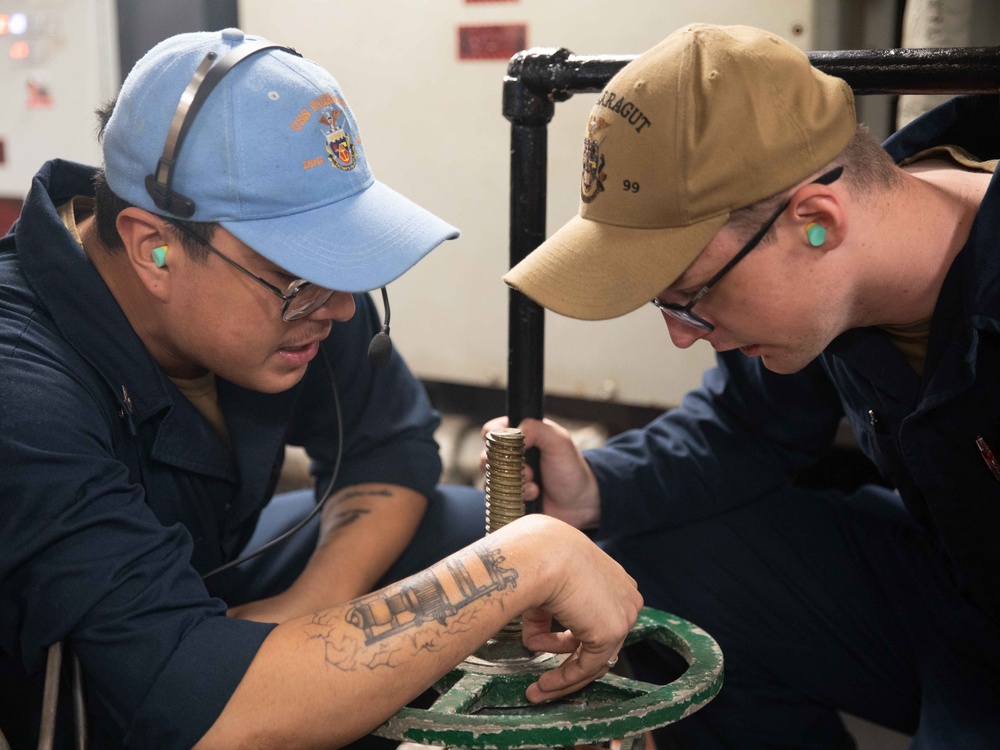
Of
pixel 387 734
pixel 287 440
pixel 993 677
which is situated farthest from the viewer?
pixel 287 440

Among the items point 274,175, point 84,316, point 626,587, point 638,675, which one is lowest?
point 638,675

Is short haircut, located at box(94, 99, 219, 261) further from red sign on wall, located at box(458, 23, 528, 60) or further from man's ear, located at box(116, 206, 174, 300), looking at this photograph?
red sign on wall, located at box(458, 23, 528, 60)

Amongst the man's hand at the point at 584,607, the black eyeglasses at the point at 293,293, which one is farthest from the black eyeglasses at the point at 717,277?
the black eyeglasses at the point at 293,293

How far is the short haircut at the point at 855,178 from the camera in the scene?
101cm

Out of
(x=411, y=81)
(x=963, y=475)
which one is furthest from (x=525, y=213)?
(x=411, y=81)

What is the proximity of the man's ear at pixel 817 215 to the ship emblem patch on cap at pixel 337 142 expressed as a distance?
1.54 feet

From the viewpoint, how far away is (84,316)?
1.12 m

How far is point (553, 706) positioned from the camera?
3.43ft

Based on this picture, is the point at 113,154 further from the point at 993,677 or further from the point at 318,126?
the point at 993,677

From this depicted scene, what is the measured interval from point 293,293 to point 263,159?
0.14 meters

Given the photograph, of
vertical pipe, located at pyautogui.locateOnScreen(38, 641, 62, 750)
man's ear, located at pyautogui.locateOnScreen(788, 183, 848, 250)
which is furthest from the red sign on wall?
vertical pipe, located at pyautogui.locateOnScreen(38, 641, 62, 750)

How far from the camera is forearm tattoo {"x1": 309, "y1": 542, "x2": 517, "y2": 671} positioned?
3.10 ft

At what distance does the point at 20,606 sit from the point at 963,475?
1.02m

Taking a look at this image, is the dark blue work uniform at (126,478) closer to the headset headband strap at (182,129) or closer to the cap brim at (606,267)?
the headset headband strap at (182,129)
